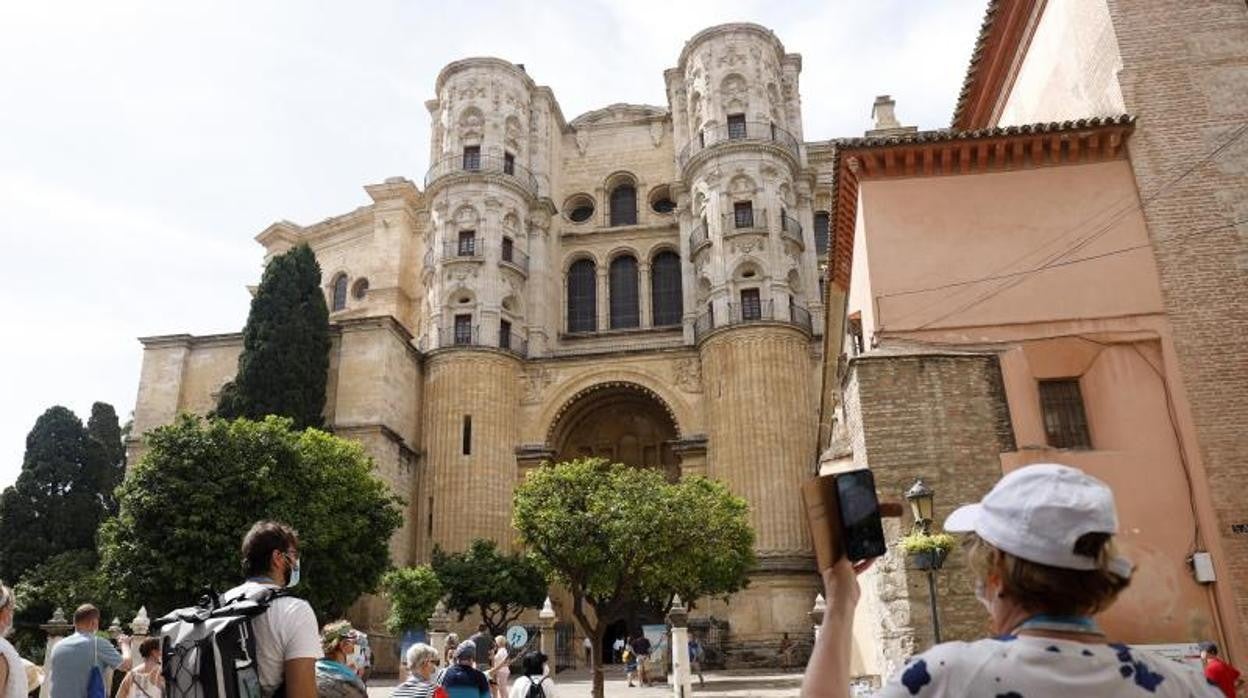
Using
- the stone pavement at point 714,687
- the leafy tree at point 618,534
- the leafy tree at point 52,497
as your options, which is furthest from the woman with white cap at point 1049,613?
the leafy tree at point 52,497

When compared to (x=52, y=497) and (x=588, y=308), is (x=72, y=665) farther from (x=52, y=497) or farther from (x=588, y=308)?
(x=52, y=497)

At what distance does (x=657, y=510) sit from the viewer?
20.8m

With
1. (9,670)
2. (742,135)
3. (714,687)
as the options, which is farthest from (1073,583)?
(742,135)

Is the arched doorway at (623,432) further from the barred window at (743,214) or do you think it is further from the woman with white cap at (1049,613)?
the woman with white cap at (1049,613)

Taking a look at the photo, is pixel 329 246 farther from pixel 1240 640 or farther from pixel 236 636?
pixel 236 636

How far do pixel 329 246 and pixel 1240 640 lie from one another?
1437 inches

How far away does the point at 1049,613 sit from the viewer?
1902 mm

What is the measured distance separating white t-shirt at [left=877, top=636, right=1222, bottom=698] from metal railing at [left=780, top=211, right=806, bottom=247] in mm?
31448

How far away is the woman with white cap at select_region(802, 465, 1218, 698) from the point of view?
1810 millimetres

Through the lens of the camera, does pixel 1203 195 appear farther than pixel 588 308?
No

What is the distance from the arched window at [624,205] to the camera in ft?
125

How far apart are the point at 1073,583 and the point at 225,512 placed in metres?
22.6

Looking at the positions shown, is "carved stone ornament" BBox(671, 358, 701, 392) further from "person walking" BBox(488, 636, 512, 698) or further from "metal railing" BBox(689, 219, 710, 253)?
"person walking" BBox(488, 636, 512, 698)

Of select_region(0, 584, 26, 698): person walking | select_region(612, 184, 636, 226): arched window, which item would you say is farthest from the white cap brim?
select_region(612, 184, 636, 226): arched window
